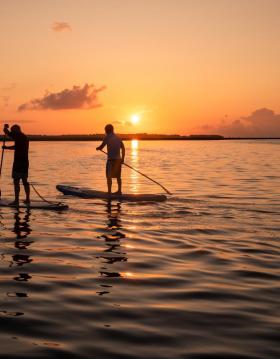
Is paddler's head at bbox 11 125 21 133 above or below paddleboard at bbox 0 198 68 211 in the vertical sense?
above

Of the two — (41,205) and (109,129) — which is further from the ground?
(109,129)

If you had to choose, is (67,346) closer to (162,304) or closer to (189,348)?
(189,348)

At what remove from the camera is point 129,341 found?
5.13 m

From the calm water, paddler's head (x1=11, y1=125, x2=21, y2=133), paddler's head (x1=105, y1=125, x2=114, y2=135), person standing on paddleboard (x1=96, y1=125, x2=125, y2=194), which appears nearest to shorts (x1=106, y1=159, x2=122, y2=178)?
person standing on paddleboard (x1=96, y1=125, x2=125, y2=194)

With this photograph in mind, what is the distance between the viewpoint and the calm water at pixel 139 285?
16.7 ft

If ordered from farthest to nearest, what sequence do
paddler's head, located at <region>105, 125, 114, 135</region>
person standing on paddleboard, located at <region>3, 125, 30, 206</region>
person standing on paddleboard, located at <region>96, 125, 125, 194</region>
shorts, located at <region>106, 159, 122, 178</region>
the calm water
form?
shorts, located at <region>106, 159, 122, 178</region>
person standing on paddleboard, located at <region>96, 125, 125, 194</region>
paddler's head, located at <region>105, 125, 114, 135</region>
person standing on paddleboard, located at <region>3, 125, 30, 206</region>
the calm water

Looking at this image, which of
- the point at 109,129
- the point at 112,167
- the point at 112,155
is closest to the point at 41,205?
the point at 112,167

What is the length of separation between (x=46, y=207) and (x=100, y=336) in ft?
33.6

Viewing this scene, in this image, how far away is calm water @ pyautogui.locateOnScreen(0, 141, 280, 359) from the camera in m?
5.09

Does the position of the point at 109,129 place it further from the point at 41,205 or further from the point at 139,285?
the point at 139,285

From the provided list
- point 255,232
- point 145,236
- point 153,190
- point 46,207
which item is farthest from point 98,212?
point 153,190

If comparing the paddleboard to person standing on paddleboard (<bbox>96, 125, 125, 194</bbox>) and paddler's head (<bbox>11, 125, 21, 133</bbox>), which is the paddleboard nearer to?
paddler's head (<bbox>11, 125, 21, 133</bbox>)

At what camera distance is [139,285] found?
7211 mm

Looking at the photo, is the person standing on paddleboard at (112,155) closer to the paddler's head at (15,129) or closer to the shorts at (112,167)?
the shorts at (112,167)
